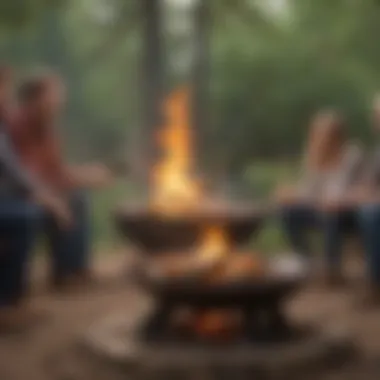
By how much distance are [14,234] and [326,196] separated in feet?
5.43

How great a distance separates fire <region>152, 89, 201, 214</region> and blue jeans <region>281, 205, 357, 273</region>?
459 mm

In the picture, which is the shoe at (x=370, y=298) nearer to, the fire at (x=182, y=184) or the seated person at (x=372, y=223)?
the seated person at (x=372, y=223)

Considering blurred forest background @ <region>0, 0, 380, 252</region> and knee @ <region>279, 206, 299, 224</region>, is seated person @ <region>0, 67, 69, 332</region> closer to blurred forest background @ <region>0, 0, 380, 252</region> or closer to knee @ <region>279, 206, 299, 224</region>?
knee @ <region>279, 206, 299, 224</region>

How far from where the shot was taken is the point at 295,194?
573 centimetres

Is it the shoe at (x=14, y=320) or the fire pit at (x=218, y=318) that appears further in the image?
the shoe at (x=14, y=320)

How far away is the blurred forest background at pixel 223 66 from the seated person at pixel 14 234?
212 centimetres

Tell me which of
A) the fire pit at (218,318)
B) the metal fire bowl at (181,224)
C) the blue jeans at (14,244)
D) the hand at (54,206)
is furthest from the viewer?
the metal fire bowl at (181,224)

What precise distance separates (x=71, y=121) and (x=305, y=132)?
1.32 metres

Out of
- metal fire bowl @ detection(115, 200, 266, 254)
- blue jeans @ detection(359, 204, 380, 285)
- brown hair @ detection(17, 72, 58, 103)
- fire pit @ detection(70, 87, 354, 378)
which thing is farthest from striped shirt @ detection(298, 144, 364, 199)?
brown hair @ detection(17, 72, 58, 103)

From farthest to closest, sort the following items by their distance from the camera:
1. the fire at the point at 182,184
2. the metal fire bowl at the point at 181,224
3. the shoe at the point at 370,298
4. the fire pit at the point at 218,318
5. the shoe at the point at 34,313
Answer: the metal fire bowl at the point at 181,224
the shoe at the point at 370,298
the shoe at the point at 34,313
the fire at the point at 182,184
the fire pit at the point at 218,318

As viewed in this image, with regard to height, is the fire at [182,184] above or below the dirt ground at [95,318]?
above

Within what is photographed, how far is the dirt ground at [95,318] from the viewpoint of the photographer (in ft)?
12.8

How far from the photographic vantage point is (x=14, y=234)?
4.43 metres

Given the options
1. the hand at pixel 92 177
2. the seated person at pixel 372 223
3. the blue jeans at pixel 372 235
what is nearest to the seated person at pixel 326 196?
the seated person at pixel 372 223
